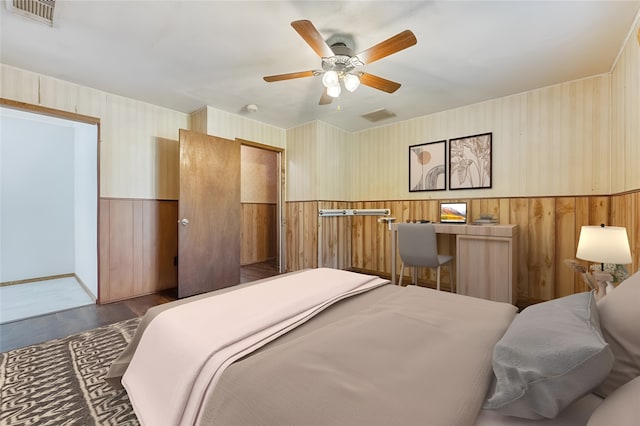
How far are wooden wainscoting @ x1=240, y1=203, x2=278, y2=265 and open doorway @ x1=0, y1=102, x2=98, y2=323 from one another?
2.35 metres

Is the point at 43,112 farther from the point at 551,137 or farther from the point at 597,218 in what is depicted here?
the point at 597,218

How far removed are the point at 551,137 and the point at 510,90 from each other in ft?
2.18

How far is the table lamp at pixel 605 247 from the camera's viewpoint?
5.58ft

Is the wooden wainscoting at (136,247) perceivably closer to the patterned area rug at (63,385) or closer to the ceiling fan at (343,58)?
the patterned area rug at (63,385)

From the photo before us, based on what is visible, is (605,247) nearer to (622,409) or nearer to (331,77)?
(622,409)

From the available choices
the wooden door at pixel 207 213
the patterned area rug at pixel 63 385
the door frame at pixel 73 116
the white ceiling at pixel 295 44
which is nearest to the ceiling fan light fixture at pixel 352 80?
the white ceiling at pixel 295 44

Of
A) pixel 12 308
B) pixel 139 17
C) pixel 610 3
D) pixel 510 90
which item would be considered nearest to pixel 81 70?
pixel 139 17

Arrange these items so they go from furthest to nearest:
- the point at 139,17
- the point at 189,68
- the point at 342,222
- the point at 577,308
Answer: the point at 342,222, the point at 189,68, the point at 139,17, the point at 577,308

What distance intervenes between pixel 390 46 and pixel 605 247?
1916mm

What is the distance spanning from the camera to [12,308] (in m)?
2.79

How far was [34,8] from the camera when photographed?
1748 mm

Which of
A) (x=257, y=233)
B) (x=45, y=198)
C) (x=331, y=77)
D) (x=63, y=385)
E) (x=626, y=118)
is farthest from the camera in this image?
(x=257, y=233)

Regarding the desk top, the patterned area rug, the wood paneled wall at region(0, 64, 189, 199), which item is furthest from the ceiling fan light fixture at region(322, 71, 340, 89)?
the wood paneled wall at region(0, 64, 189, 199)

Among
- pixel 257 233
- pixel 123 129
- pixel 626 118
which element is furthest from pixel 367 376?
pixel 257 233
